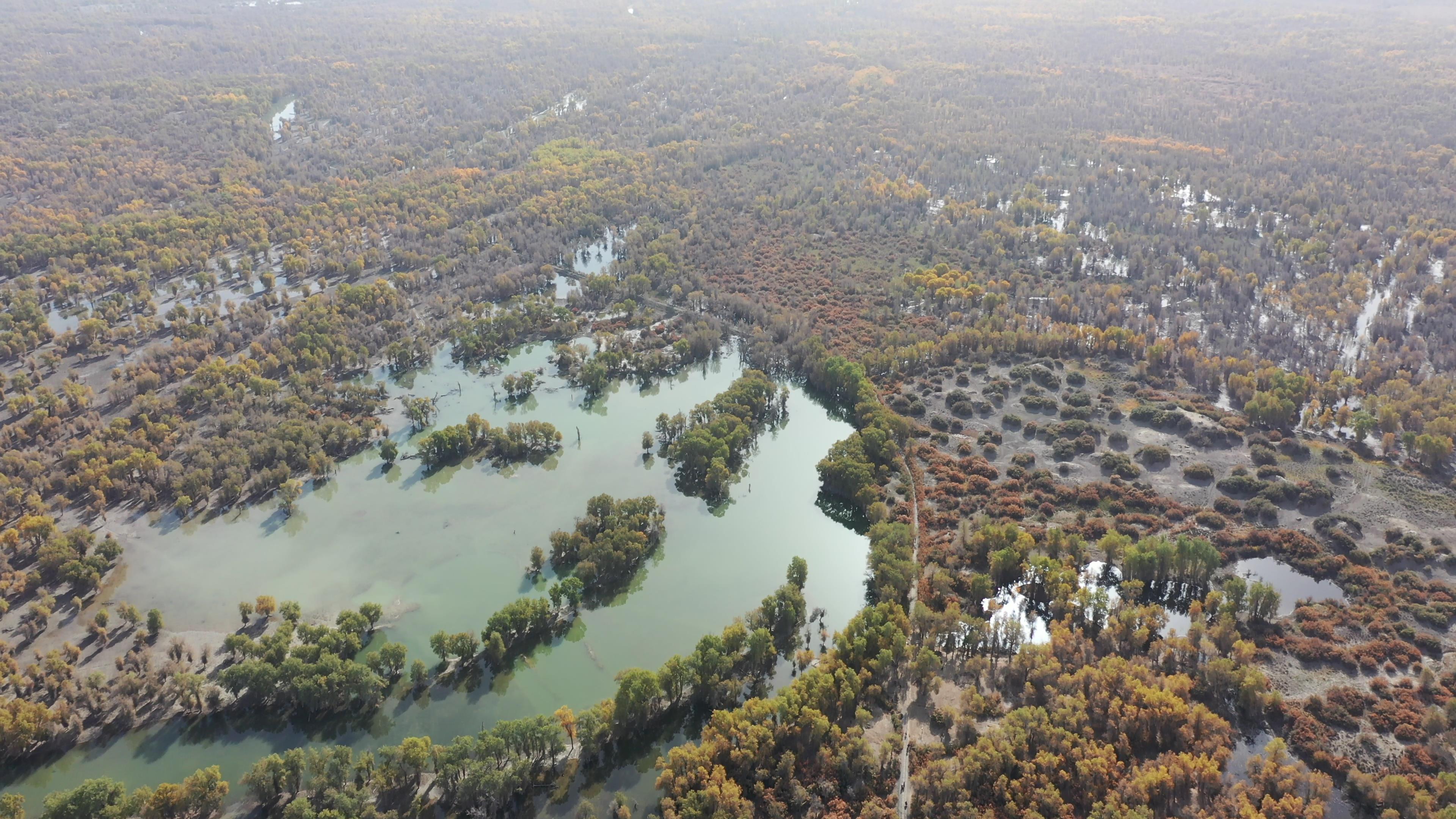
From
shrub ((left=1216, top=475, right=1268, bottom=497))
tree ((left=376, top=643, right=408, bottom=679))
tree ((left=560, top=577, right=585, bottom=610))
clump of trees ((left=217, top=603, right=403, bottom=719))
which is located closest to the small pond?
shrub ((left=1216, top=475, right=1268, bottom=497))

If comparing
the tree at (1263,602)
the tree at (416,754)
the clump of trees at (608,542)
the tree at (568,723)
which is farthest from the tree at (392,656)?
the tree at (1263,602)

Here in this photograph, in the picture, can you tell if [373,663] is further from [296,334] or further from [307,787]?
[296,334]

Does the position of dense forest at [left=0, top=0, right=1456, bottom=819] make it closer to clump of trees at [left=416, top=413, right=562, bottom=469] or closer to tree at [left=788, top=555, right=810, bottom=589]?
tree at [left=788, top=555, right=810, bottom=589]

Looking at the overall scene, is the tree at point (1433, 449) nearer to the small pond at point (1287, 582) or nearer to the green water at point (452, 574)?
the small pond at point (1287, 582)

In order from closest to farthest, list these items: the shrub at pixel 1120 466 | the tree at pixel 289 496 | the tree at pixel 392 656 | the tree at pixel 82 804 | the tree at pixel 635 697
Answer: the tree at pixel 82 804, the tree at pixel 635 697, the tree at pixel 392 656, the tree at pixel 289 496, the shrub at pixel 1120 466

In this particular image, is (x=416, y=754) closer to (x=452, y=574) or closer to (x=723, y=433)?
(x=452, y=574)

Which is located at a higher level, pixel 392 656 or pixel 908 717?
pixel 392 656

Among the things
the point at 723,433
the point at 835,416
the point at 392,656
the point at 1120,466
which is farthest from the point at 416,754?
the point at 1120,466
